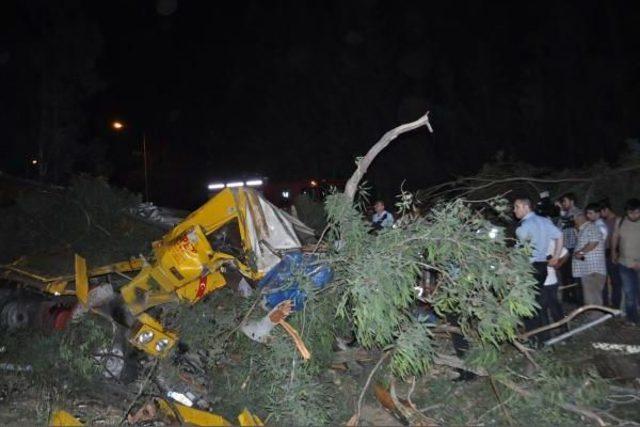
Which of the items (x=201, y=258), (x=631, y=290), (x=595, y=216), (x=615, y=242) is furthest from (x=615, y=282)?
(x=201, y=258)

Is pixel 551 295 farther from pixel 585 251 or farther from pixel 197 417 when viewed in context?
pixel 197 417

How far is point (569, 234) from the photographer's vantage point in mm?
7309

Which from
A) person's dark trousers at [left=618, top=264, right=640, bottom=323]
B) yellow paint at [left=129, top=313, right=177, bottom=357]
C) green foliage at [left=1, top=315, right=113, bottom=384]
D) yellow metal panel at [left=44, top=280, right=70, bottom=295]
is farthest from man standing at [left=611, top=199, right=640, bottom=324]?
yellow metal panel at [left=44, top=280, right=70, bottom=295]

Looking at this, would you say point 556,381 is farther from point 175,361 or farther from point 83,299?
point 83,299

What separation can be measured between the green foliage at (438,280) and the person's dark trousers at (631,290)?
3.20m

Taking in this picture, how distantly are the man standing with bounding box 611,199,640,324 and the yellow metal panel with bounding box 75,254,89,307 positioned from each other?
18.9 ft

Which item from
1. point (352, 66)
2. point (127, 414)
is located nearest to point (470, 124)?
point (352, 66)

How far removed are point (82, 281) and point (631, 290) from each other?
5.90m

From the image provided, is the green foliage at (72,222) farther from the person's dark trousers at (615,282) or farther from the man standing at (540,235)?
the person's dark trousers at (615,282)

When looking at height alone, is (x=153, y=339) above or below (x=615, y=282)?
above

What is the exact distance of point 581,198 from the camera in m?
8.44

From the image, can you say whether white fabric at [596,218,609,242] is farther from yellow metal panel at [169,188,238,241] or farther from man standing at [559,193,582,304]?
yellow metal panel at [169,188,238,241]

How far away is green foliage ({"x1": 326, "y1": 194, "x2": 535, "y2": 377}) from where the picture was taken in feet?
12.5

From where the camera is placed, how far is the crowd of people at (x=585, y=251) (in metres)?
5.50
